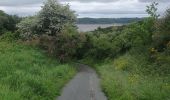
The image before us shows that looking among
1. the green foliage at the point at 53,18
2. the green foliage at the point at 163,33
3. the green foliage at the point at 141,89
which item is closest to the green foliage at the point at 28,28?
the green foliage at the point at 53,18

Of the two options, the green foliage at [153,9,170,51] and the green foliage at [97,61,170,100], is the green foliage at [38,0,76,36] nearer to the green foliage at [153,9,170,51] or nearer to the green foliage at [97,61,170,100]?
the green foliage at [153,9,170,51]

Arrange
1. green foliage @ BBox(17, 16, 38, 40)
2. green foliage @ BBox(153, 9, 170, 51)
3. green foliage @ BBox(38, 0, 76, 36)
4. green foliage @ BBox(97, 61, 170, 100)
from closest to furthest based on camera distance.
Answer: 1. green foliage @ BBox(97, 61, 170, 100)
2. green foliage @ BBox(153, 9, 170, 51)
3. green foliage @ BBox(38, 0, 76, 36)
4. green foliage @ BBox(17, 16, 38, 40)

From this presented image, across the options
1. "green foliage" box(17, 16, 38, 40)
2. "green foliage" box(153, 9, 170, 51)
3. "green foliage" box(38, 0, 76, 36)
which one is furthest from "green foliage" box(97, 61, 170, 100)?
"green foliage" box(17, 16, 38, 40)

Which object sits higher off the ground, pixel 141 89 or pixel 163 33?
pixel 163 33

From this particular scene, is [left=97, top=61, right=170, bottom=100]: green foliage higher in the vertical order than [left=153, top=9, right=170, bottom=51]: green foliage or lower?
lower

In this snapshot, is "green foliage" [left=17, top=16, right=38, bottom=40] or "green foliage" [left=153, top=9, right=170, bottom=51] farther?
"green foliage" [left=17, top=16, right=38, bottom=40]

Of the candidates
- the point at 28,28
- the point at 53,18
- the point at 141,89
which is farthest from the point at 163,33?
the point at 28,28

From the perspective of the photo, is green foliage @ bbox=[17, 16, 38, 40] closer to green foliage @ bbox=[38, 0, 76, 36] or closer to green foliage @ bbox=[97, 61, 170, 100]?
green foliage @ bbox=[38, 0, 76, 36]

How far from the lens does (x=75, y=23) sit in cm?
5656

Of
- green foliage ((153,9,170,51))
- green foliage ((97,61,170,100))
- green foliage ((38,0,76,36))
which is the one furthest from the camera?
green foliage ((38,0,76,36))

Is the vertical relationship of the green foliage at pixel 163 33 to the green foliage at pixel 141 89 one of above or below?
above

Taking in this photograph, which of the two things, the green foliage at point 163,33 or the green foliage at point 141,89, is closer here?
the green foliage at point 141,89

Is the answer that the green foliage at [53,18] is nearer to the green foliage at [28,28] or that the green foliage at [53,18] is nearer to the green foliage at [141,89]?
the green foliage at [28,28]

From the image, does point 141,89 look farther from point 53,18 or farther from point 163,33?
point 53,18
